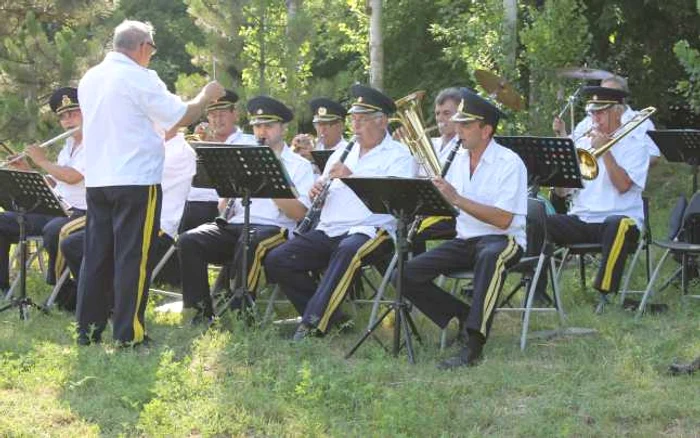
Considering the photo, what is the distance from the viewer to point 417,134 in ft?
23.3

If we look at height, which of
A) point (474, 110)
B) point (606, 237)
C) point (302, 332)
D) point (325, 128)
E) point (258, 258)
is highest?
point (474, 110)

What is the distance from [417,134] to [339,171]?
0.57 m

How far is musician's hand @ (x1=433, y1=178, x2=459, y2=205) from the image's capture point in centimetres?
603

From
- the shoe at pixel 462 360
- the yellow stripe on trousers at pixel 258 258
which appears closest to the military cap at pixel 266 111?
the yellow stripe on trousers at pixel 258 258

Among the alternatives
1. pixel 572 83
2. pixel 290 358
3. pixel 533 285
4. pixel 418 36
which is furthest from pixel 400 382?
pixel 418 36

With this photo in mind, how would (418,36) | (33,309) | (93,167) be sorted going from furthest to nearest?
(418,36), (33,309), (93,167)

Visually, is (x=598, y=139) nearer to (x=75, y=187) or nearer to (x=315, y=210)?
(x=315, y=210)

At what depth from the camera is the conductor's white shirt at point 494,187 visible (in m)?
6.45

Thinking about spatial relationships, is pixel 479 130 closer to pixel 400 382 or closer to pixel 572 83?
pixel 400 382

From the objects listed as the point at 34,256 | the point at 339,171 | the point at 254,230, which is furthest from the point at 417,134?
the point at 34,256

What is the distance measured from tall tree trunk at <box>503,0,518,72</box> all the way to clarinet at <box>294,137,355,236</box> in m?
6.13

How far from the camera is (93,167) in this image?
21.8 feet

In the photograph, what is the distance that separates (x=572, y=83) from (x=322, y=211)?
20.7 feet

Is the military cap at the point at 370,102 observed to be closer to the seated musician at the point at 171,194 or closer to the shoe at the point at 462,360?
the seated musician at the point at 171,194
